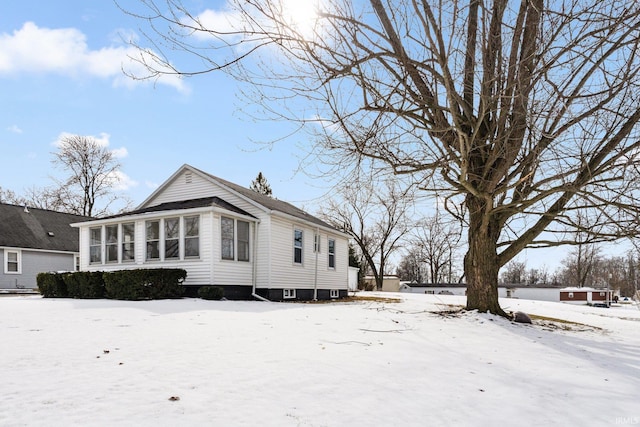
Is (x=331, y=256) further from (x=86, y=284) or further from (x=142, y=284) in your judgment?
(x=86, y=284)

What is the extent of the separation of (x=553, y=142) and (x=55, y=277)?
15047 millimetres

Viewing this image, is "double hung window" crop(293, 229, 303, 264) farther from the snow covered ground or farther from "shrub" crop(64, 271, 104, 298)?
the snow covered ground

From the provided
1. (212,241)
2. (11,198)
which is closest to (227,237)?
(212,241)

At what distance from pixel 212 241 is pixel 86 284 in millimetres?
4168

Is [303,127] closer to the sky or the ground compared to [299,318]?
closer to the sky

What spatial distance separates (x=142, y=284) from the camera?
1219cm

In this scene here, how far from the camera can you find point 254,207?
1558cm

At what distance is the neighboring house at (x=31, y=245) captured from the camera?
2178cm

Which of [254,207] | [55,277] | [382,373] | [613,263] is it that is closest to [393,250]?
[254,207]

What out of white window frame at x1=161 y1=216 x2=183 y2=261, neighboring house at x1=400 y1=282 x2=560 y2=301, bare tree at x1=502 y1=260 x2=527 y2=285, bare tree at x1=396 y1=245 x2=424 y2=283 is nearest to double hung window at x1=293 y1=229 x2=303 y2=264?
white window frame at x1=161 y1=216 x2=183 y2=261

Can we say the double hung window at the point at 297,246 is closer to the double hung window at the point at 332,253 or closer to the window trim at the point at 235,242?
the window trim at the point at 235,242

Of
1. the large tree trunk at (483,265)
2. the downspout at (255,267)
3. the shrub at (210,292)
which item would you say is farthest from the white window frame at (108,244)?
the large tree trunk at (483,265)

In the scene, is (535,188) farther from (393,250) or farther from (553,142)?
(393,250)

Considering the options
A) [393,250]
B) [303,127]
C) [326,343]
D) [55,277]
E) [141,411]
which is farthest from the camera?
[393,250]
